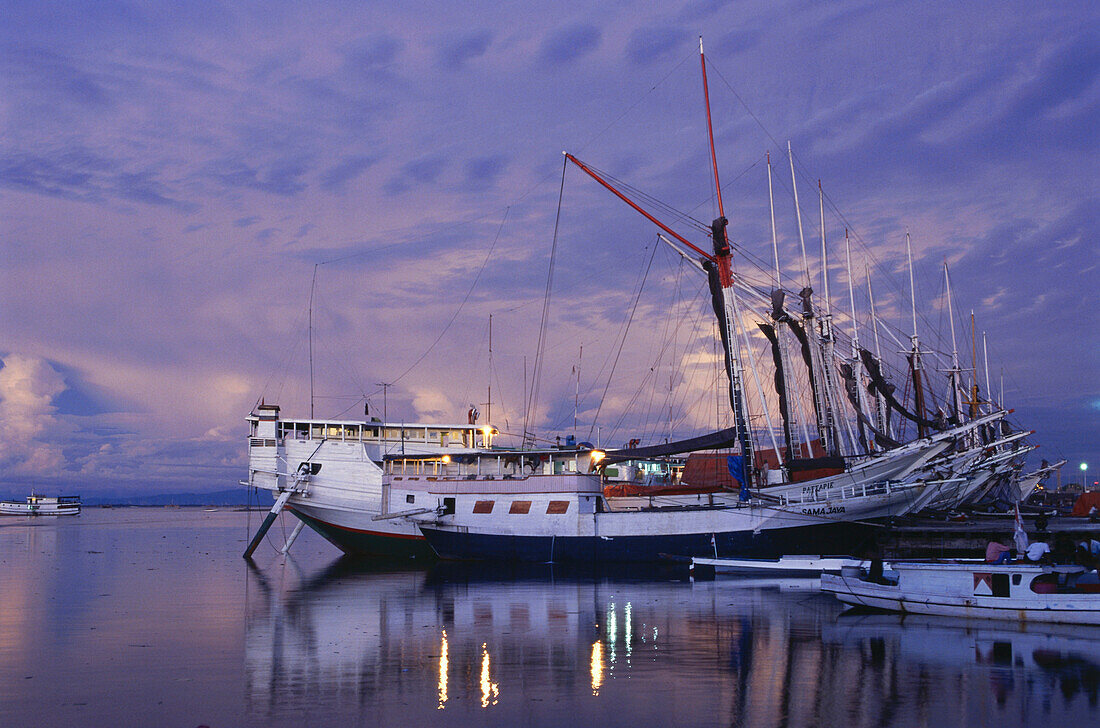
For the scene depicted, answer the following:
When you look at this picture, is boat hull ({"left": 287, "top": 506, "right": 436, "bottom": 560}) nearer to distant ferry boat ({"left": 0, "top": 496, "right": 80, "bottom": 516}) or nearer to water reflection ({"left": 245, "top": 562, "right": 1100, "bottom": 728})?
water reflection ({"left": 245, "top": 562, "right": 1100, "bottom": 728})

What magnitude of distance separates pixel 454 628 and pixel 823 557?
21561 millimetres

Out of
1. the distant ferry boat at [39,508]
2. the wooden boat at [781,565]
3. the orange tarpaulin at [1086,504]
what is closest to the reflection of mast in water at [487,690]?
the wooden boat at [781,565]

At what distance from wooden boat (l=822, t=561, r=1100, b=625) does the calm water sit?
494 millimetres

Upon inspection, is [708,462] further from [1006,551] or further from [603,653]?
[603,653]

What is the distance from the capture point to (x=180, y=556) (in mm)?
64250

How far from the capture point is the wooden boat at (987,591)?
76.9ft

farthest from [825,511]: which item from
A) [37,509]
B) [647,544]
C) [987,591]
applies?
[37,509]

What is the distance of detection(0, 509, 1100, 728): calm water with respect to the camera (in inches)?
612

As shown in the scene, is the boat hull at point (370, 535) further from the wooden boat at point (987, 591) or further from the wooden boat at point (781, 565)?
the wooden boat at point (987, 591)

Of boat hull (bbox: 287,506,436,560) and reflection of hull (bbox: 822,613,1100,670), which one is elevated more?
boat hull (bbox: 287,506,436,560)

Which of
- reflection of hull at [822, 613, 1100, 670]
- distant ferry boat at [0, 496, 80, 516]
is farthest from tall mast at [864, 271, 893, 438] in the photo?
distant ferry boat at [0, 496, 80, 516]

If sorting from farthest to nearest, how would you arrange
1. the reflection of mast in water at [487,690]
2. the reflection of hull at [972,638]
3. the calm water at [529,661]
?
the reflection of hull at [972,638], the reflection of mast in water at [487,690], the calm water at [529,661]

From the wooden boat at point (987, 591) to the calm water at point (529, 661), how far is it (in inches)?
19.4

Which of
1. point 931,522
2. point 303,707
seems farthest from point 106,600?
point 931,522
